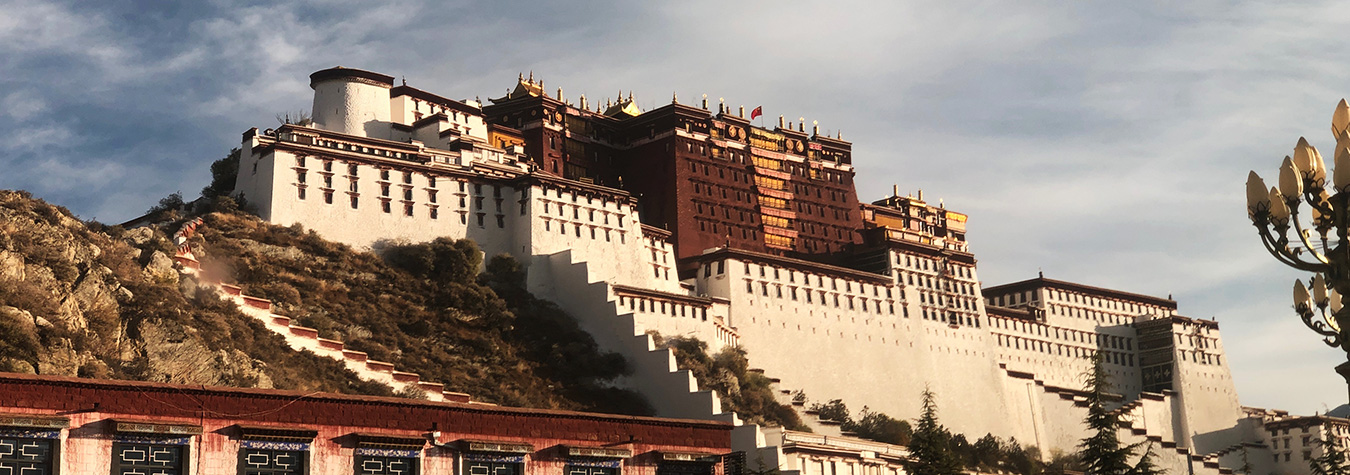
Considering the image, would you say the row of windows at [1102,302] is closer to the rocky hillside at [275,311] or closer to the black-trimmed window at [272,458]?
the rocky hillside at [275,311]

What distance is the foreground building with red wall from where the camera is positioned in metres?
28.7

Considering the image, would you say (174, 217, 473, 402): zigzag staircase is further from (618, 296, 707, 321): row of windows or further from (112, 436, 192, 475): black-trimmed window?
(112, 436, 192, 475): black-trimmed window

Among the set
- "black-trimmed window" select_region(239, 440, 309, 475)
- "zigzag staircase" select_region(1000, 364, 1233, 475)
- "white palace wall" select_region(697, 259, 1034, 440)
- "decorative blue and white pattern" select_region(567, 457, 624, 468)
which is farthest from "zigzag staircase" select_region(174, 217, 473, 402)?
"zigzag staircase" select_region(1000, 364, 1233, 475)

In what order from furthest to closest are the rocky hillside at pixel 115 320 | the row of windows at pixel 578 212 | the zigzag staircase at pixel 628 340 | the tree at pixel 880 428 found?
the tree at pixel 880 428 < the row of windows at pixel 578 212 < the zigzag staircase at pixel 628 340 < the rocky hillside at pixel 115 320

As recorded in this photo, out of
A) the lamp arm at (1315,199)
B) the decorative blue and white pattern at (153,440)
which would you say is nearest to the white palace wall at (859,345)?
the decorative blue and white pattern at (153,440)

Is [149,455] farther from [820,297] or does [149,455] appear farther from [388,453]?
[820,297]

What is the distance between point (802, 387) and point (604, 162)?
1959 centimetres

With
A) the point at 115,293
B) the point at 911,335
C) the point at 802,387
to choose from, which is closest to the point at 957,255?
the point at 911,335

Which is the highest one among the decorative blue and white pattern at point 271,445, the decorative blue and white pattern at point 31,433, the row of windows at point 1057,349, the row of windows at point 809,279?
the row of windows at point 809,279

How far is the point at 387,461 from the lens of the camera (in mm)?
32469

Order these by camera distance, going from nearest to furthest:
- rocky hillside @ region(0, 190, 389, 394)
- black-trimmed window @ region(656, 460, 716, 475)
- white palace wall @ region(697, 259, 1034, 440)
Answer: black-trimmed window @ region(656, 460, 716, 475)
rocky hillside @ region(0, 190, 389, 394)
white palace wall @ region(697, 259, 1034, 440)

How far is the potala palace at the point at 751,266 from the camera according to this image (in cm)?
7412

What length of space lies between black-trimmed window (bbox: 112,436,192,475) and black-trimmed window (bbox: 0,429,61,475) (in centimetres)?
118

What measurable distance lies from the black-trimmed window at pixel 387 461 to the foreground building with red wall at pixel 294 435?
0.07 feet
